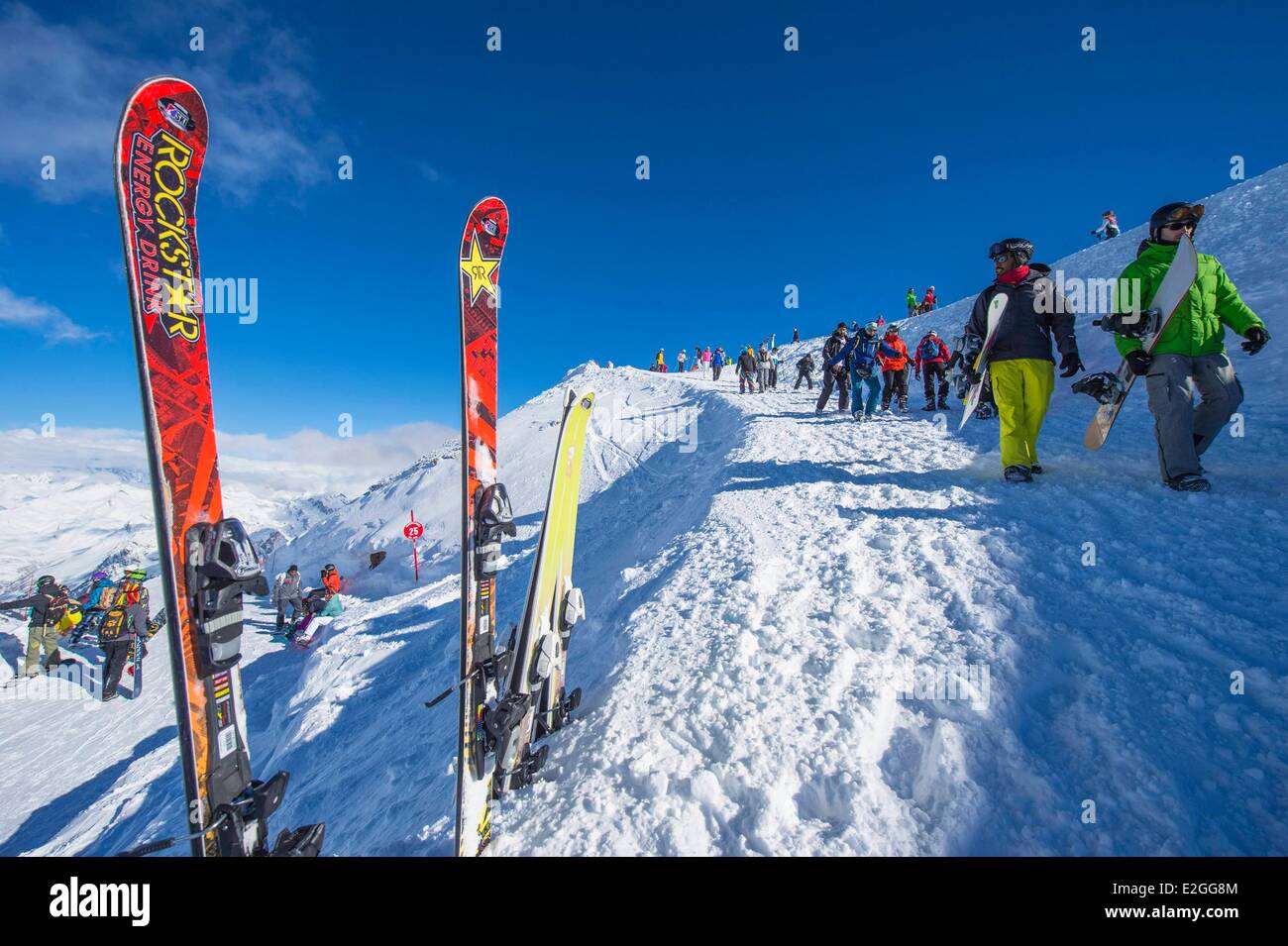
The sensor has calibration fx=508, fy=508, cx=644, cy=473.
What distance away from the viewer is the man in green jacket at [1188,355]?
451cm

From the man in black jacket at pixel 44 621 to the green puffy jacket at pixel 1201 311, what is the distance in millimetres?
20462

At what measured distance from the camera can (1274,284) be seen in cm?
1006

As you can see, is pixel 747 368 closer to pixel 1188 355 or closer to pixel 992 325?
pixel 992 325

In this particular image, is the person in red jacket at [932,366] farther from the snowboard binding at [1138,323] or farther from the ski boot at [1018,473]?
the snowboard binding at [1138,323]

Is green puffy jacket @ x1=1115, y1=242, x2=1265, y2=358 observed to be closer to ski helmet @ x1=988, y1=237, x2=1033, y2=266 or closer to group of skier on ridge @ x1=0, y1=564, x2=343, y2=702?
ski helmet @ x1=988, y1=237, x2=1033, y2=266

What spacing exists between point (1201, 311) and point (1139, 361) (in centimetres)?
56

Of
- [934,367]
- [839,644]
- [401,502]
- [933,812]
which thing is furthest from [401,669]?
[401,502]

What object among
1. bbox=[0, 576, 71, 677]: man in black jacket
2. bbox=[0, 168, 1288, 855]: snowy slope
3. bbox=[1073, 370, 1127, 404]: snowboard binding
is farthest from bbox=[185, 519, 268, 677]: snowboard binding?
bbox=[0, 576, 71, 677]: man in black jacket

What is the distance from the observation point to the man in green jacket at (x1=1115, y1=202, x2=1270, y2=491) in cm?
451

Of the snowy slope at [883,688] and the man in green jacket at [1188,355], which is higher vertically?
the man in green jacket at [1188,355]

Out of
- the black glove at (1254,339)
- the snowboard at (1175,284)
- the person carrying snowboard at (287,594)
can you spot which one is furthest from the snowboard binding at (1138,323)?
the person carrying snowboard at (287,594)

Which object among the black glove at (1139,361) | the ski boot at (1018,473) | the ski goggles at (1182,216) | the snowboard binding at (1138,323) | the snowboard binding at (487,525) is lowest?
the snowboard binding at (487,525)

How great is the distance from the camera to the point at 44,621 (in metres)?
12.3
